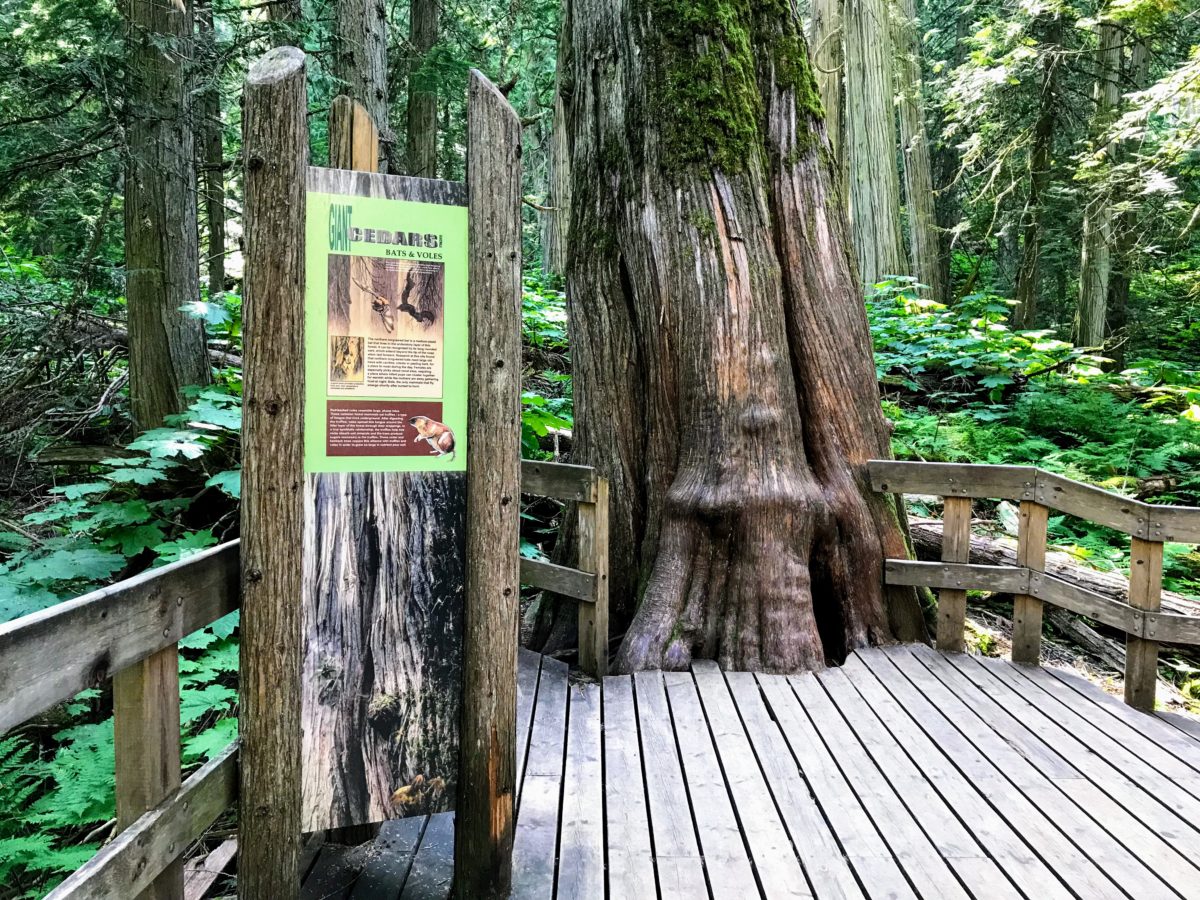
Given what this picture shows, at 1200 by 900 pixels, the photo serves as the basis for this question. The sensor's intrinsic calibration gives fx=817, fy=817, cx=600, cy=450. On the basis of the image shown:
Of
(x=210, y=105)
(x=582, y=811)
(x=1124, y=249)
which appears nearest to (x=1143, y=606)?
(x=582, y=811)

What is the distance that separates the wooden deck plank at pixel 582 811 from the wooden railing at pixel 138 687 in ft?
3.72

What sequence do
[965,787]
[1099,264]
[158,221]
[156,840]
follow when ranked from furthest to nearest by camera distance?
[1099,264], [158,221], [965,787], [156,840]

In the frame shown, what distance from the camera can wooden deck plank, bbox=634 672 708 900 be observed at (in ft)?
8.79

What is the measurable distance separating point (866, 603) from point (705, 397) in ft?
5.37

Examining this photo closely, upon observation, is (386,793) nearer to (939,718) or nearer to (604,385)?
(939,718)

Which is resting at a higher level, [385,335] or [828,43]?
[828,43]

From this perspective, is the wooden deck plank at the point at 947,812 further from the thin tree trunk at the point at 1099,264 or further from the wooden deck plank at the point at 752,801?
the thin tree trunk at the point at 1099,264

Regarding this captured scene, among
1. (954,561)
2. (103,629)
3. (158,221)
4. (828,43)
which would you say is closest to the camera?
(103,629)

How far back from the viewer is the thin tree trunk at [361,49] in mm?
7270

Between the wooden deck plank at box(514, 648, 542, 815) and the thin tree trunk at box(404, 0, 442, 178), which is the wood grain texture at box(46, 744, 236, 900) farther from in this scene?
the thin tree trunk at box(404, 0, 442, 178)

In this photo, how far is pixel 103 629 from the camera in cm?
175

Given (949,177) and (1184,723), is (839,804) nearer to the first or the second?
(1184,723)

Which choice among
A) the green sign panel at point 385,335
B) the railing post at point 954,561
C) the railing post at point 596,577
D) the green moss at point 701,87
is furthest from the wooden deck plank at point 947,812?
the green moss at point 701,87

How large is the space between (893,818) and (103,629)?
2.74 metres
